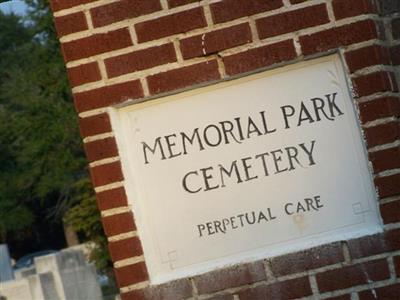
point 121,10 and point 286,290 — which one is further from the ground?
point 121,10

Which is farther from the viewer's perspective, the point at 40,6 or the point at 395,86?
the point at 40,6

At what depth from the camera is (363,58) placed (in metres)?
3.50

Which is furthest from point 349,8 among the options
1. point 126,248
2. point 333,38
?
point 126,248

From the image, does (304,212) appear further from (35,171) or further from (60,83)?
(35,171)

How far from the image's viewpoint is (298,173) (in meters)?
3.55

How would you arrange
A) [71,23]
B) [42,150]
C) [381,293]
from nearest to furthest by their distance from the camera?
[381,293] → [71,23] → [42,150]

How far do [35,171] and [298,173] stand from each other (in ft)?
116

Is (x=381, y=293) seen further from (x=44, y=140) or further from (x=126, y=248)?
(x=44, y=140)

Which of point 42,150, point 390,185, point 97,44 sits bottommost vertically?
point 390,185

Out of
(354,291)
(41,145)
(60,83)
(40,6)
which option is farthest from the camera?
(41,145)

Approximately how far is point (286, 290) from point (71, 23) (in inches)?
52.3

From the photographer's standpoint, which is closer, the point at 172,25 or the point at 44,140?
the point at 172,25

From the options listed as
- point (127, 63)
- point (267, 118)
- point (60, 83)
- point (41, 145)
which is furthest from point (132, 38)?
point (41, 145)

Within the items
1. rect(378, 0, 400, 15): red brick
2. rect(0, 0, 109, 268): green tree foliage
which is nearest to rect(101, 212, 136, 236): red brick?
rect(378, 0, 400, 15): red brick
